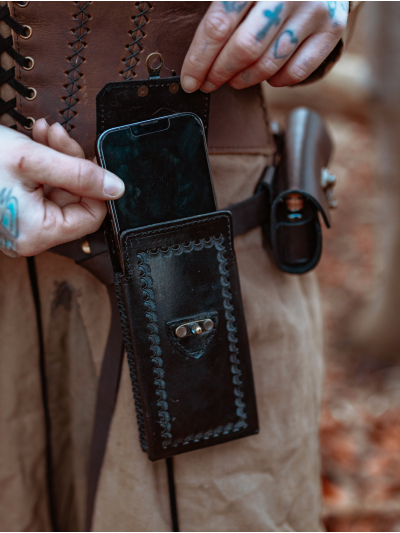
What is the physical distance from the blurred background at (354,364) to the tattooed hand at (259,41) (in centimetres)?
165

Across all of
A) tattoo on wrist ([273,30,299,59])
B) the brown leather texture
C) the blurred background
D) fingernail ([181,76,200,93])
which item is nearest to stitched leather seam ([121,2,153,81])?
the brown leather texture

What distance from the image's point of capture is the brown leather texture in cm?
67

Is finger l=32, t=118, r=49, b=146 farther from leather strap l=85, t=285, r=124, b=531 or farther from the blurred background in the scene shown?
the blurred background

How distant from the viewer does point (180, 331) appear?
0.69m

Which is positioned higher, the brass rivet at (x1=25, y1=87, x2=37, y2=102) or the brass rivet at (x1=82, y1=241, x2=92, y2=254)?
the brass rivet at (x1=25, y1=87, x2=37, y2=102)

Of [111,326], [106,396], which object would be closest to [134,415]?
[106,396]

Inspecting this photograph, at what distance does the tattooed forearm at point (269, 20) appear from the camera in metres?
0.61

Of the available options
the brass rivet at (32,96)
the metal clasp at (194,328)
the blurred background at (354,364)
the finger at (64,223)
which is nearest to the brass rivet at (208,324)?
the metal clasp at (194,328)

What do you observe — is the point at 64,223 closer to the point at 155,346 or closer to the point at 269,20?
the point at 155,346

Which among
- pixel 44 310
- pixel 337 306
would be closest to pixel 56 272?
pixel 44 310

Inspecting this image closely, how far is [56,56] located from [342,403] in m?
2.13

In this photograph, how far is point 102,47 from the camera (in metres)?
0.69

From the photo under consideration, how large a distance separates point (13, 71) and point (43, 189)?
195 millimetres

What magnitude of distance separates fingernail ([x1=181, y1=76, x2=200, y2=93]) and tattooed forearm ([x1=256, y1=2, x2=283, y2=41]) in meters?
0.11
